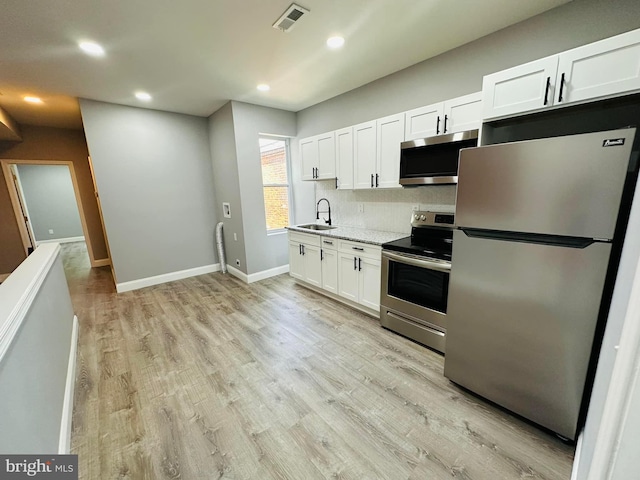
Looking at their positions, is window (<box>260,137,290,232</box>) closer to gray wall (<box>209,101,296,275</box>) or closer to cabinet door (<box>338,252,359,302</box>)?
gray wall (<box>209,101,296,275</box>)

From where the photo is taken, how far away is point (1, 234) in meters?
4.61

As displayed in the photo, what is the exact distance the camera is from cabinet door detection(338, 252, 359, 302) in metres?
3.02

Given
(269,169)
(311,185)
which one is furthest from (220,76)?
(311,185)

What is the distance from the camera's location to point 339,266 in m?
3.21

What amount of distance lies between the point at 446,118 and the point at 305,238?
2.21 m

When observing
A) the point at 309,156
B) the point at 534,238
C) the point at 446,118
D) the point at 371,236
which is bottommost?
the point at 371,236

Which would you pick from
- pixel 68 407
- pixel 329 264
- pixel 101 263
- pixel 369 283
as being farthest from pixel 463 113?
pixel 101 263

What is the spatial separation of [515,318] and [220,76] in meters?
3.63

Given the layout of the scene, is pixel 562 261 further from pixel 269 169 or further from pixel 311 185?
pixel 269 169

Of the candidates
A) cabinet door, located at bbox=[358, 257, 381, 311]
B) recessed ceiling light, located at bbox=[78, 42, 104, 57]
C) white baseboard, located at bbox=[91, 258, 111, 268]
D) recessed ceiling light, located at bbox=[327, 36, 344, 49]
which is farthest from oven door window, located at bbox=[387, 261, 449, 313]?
white baseboard, located at bbox=[91, 258, 111, 268]

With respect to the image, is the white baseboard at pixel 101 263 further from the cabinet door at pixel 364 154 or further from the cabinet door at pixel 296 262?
the cabinet door at pixel 364 154

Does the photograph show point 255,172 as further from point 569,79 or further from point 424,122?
point 569,79

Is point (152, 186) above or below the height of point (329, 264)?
above

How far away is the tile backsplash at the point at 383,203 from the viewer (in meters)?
2.78
